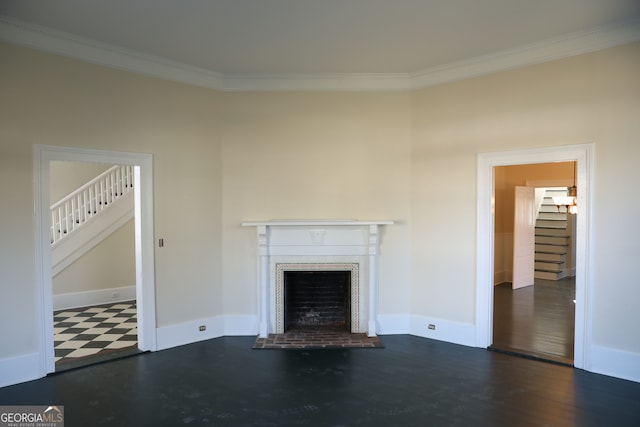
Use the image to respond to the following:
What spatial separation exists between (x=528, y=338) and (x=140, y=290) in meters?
4.54

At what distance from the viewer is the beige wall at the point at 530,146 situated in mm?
3793

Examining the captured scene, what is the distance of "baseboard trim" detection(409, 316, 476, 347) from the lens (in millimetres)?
4754

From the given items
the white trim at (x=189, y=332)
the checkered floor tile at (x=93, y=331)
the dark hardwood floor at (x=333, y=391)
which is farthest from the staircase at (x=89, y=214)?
the dark hardwood floor at (x=333, y=391)

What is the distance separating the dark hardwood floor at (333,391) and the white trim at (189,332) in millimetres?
193

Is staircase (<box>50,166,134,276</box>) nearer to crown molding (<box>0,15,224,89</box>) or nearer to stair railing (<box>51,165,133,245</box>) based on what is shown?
stair railing (<box>51,165,133,245</box>)

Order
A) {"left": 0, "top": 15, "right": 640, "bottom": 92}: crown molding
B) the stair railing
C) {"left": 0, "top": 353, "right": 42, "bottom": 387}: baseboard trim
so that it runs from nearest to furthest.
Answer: {"left": 0, "top": 353, "right": 42, "bottom": 387}: baseboard trim, {"left": 0, "top": 15, "right": 640, "bottom": 92}: crown molding, the stair railing

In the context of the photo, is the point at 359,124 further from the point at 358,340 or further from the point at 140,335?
the point at 140,335

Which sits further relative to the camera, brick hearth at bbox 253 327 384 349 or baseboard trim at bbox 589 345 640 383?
brick hearth at bbox 253 327 384 349

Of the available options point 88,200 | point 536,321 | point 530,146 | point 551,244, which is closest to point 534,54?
point 530,146

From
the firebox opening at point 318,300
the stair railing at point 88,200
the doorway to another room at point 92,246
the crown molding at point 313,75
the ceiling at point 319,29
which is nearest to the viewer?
the ceiling at point 319,29

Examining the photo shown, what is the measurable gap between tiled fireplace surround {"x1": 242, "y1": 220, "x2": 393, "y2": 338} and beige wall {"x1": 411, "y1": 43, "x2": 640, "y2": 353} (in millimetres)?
580

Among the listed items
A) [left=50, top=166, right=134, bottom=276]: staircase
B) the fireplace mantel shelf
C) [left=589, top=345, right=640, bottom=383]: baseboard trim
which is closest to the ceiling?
the fireplace mantel shelf

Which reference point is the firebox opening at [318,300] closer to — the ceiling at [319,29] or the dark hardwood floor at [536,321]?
the dark hardwood floor at [536,321]

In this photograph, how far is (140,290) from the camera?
458 cm
